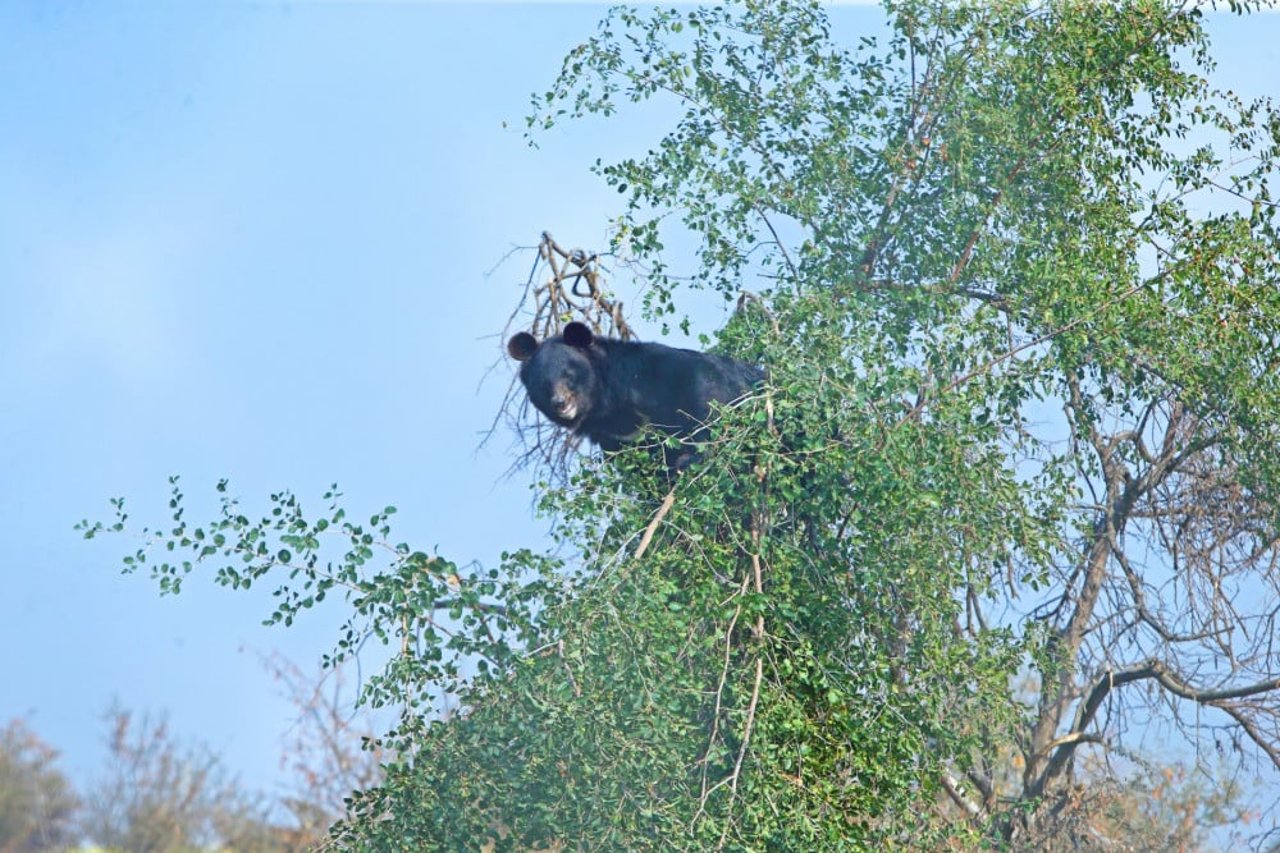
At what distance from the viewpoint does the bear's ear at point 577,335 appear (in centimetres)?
824

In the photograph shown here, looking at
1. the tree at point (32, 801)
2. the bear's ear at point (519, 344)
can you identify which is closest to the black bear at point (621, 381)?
the bear's ear at point (519, 344)

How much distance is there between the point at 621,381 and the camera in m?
8.57

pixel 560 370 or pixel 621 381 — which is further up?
pixel 560 370

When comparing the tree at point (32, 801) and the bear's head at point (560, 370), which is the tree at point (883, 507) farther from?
the tree at point (32, 801)

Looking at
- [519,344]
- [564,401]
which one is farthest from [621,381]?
[519,344]

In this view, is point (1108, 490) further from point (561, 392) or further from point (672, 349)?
point (561, 392)

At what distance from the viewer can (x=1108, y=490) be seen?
9.88 metres

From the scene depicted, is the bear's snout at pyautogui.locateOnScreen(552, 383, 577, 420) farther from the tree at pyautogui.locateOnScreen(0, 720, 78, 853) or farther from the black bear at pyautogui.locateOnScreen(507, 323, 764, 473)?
the tree at pyautogui.locateOnScreen(0, 720, 78, 853)

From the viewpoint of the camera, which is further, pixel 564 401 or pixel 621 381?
pixel 621 381

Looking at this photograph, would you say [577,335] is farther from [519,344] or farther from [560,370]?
[519,344]

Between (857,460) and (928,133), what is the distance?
2890mm

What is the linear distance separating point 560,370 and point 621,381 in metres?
0.46

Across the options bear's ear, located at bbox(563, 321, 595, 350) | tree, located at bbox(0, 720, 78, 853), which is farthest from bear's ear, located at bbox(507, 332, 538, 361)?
tree, located at bbox(0, 720, 78, 853)

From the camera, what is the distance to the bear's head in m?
8.28
